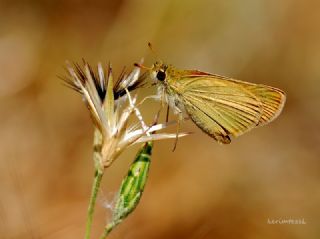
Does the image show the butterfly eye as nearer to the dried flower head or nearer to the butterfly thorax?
the butterfly thorax

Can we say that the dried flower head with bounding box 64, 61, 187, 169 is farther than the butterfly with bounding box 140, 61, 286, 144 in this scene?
No

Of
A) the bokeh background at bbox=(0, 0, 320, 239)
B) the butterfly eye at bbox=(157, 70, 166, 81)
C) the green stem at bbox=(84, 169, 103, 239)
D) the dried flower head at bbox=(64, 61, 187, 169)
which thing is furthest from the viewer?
the bokeh background at bbox=(0, 0, 320, 239)

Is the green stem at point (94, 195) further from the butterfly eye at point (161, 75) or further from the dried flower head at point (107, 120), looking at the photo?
the butterfly eye at point (161, 75)

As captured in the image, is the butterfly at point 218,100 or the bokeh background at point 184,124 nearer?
the butterfly at point 218,100

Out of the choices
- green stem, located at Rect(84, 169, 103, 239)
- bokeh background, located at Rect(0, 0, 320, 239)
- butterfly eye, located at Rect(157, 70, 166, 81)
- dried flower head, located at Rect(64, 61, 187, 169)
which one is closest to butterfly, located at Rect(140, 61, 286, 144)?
butterfly eye, located at Rect(157, 70, 166, 81)

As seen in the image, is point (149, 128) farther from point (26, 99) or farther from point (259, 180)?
point (26, 99)

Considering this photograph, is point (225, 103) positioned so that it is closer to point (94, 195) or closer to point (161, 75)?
point (161, 75)

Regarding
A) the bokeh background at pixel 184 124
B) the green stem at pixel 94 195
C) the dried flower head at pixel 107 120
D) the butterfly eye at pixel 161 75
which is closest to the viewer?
the green stem at pixel 94 195

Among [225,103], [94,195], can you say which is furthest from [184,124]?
[94,195]

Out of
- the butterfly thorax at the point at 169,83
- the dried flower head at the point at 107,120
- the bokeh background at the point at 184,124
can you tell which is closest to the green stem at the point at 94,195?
the dried flower head at the point at 107,120
